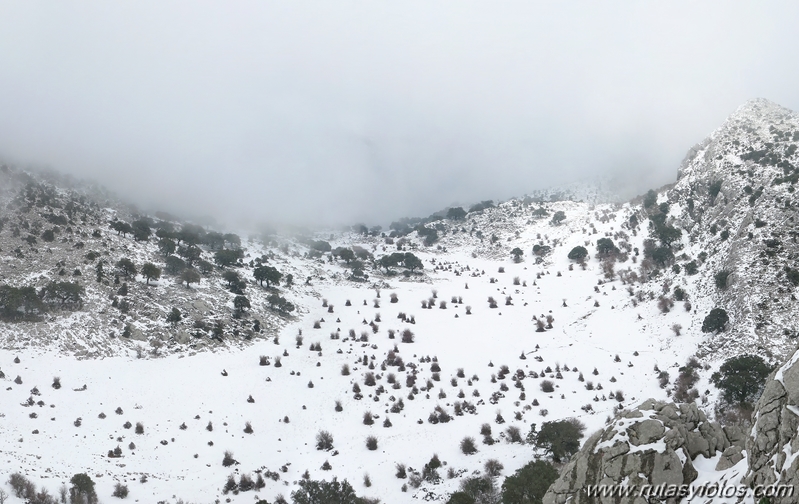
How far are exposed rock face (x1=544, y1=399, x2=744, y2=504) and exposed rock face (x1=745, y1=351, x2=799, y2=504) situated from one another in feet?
5.81

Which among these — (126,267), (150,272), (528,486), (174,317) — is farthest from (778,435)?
(126,267)

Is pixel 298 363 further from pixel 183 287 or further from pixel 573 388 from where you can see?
pixel 573 388

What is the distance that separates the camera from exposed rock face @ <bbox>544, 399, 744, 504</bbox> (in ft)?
30.4

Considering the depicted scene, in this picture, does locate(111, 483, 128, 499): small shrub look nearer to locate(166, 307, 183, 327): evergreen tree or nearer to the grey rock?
locate(166, 307, 183, 327): evergreen tree

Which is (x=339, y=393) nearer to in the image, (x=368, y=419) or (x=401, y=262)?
(x=368, y=419)

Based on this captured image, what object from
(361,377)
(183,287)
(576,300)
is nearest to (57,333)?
(183,287)

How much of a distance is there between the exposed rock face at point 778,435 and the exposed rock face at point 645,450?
177 centimetres

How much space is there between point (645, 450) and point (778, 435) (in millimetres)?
2856

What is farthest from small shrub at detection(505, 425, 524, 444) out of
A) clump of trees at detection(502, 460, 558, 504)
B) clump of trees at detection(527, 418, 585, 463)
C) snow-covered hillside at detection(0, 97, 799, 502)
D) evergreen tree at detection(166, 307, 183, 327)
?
evergreen tree at detection(166, 307, 183, 327)

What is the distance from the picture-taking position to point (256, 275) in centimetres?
4722

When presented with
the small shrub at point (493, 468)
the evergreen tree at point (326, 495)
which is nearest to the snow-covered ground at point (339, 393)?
the small shrub at point (493, 468)

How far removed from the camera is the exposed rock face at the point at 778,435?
6721 millimetres

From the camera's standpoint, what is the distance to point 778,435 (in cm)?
729

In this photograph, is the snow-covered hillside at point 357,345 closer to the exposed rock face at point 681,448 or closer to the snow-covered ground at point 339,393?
the snow-covered ground at point 339,393
